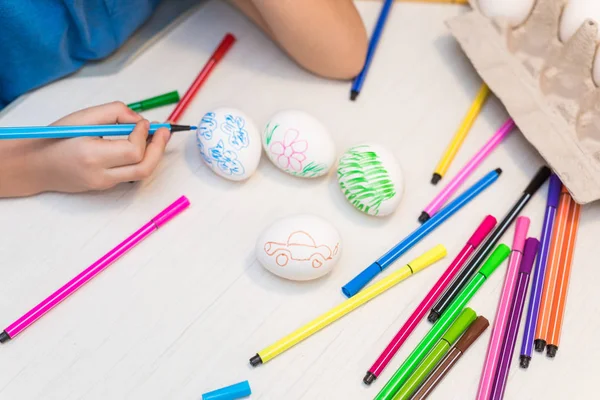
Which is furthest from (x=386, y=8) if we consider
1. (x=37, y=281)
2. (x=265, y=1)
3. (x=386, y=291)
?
(x=37, y=281)

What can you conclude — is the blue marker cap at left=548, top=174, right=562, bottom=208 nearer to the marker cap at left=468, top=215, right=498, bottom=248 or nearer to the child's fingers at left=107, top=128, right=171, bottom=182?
the marker cap at left=468, top=215, right=498, bottom=248

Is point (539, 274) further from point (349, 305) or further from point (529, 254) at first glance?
point (349, 305)

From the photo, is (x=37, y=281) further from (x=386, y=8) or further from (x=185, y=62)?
(x=386, y=8)

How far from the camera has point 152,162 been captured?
2.08ft

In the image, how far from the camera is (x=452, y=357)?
1.88 feet

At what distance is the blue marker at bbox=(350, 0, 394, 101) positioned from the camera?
0.76 m

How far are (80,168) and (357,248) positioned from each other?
30 centimetres

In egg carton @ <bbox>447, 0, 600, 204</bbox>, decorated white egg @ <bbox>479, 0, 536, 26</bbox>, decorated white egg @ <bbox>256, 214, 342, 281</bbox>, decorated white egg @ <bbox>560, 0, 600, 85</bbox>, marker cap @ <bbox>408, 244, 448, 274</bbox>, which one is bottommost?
decorated white egg @ <bbox>256, 214, 342, 281</bbox>

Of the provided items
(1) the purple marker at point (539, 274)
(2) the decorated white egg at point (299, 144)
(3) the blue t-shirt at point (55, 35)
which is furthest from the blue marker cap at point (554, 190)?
(3) the blue t-shirt at point (55, 35)

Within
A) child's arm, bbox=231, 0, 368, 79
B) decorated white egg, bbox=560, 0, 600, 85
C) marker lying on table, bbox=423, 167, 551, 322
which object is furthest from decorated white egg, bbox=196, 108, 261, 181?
decorated white egg, bbox=560, 0, 600, 85

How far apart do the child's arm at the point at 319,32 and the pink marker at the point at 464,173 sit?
7.2 inches

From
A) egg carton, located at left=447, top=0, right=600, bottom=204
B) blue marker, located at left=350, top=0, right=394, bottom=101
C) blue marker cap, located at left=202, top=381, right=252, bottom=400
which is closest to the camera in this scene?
blue marker cap, located at left=202, top=381, right=252, bottom=400

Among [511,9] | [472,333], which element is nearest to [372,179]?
[472,333]

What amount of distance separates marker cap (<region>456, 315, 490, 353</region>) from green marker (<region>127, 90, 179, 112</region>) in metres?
0.43
